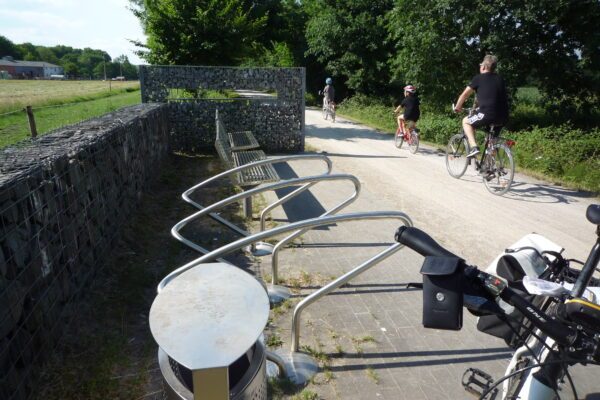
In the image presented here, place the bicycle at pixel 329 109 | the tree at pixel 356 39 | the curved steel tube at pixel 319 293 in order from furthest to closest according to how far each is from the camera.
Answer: the tree at pixel 356 39 < the bicycle at pixel 329 109 < the curved steel tube at pixel 319 293

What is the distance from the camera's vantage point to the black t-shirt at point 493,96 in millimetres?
7094

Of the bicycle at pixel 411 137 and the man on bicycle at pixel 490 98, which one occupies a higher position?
the man on bicycle at pixel 490 98

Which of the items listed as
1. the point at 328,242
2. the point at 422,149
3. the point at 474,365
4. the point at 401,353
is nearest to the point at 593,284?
the point at 474,365

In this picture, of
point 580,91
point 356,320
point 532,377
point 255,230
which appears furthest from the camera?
point 580,91

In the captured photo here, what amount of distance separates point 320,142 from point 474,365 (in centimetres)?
980

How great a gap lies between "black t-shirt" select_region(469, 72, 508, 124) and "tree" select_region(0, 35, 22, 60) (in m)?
148

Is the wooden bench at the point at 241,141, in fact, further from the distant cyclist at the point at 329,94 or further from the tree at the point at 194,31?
the distant cyclist at the point at 329,94

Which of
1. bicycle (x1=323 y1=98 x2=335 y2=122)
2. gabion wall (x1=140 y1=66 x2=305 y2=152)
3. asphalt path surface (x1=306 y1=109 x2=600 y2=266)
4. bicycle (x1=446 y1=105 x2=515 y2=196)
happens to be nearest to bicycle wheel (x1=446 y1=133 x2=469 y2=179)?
asphalt path surface (x1=306 y1=109 x2=600 y2=266)

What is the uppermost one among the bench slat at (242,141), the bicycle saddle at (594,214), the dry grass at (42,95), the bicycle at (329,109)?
the bicycle saddle at (594,214)

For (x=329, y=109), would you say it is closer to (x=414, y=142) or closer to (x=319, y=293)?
(x=414, y=142)

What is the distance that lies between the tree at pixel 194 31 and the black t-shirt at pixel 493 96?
6359 mm

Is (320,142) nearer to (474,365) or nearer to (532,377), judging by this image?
(474,365)

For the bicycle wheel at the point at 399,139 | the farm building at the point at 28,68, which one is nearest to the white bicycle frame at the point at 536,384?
the bicycle wheel at the point at 399,139

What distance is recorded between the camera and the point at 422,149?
38.7 feet
